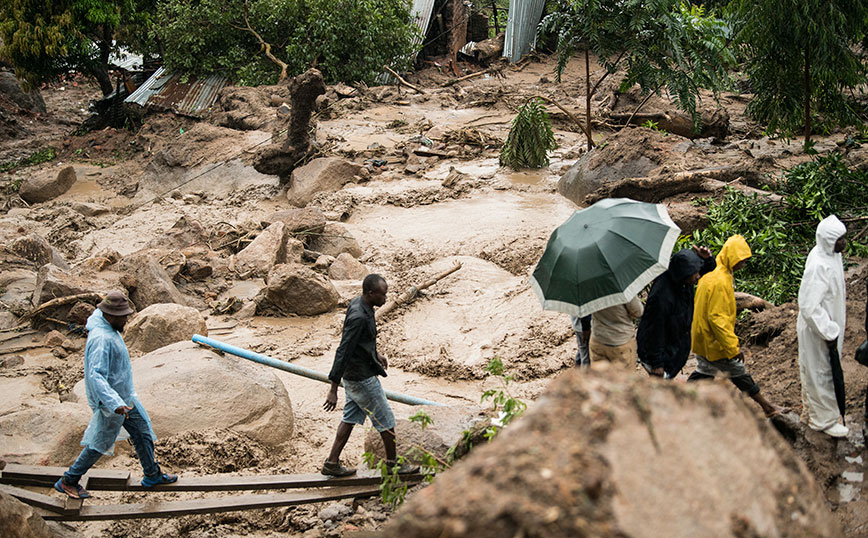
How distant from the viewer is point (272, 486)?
196 inches

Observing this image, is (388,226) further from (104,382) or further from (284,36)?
(284,36)

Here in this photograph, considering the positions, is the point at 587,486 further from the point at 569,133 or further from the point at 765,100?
the point at 569,133

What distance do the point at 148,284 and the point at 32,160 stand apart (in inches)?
492

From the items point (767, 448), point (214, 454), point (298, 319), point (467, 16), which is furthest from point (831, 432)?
point (467, 16)

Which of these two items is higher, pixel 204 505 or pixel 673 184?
pixel 673 184

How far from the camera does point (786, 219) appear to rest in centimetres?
794

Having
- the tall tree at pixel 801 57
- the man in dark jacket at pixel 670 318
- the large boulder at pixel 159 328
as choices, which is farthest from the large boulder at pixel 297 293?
the tall tree at pixel 801 57

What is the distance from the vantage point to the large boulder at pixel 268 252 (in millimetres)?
11203

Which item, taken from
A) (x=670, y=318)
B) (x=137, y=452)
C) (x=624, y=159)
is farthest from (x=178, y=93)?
(x=670, y=318)

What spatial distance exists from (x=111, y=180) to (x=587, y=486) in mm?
18217

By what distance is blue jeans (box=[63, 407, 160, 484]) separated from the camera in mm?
4820

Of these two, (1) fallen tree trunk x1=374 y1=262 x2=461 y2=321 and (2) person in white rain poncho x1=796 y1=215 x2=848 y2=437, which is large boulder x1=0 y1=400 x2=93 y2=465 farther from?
(2) person in white rain poncho x1=796 y1=215 x2=848 y2=437

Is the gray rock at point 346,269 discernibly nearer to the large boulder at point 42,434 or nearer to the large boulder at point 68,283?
the large boulder at point 68,283

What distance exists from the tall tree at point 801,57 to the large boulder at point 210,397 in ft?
24.7
